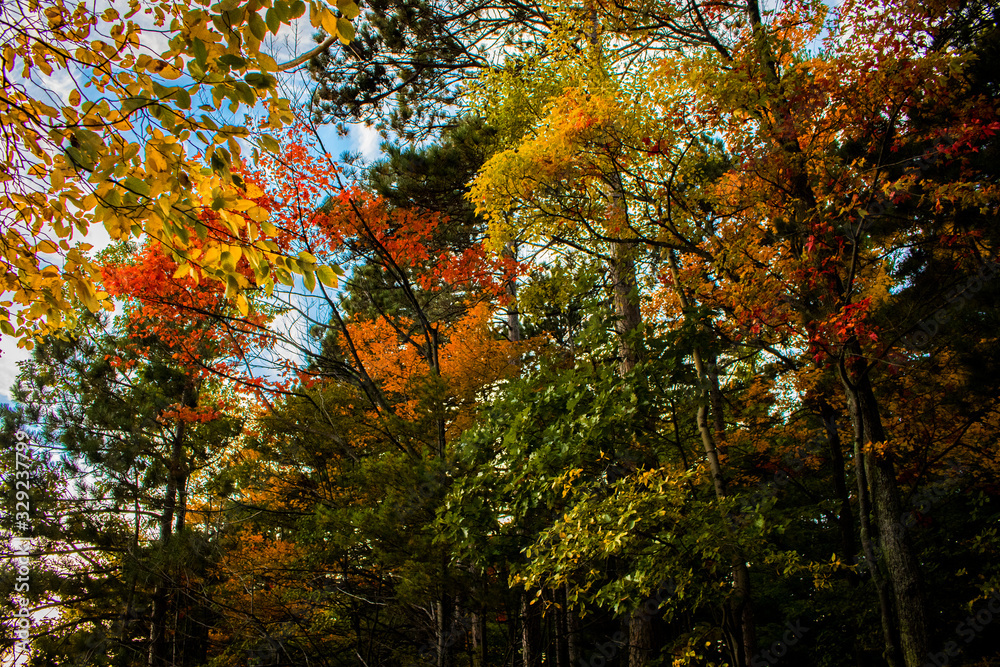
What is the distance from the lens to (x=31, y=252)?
8.83 feet

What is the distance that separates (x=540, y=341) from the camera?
10680 mm

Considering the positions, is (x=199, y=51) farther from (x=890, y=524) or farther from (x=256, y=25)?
(x=890, y=524)

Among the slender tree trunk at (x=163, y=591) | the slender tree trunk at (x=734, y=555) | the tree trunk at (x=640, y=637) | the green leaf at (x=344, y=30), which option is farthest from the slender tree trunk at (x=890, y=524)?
the slender tree trunk at (x=163, y=591)

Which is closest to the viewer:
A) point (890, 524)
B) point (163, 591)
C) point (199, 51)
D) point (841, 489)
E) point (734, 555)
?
point (199, 51)

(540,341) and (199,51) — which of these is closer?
(199,51)

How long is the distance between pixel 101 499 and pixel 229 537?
2.67m

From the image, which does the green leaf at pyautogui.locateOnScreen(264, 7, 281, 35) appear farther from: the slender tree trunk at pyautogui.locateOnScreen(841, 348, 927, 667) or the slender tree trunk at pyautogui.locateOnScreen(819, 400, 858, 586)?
the slender tree trunk at pyautogui.locateOnScreen(819, 400, 858, 586)

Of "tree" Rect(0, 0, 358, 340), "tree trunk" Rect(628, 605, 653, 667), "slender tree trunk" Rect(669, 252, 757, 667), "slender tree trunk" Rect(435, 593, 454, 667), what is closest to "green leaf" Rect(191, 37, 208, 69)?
"tree" Rect(0, 0, 358, 340)

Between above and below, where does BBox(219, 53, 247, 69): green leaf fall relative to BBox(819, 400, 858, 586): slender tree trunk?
above

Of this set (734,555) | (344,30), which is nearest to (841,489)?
(734,555)

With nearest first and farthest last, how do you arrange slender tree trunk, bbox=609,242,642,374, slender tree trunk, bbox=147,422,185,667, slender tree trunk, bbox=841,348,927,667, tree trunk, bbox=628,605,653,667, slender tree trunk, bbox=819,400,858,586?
slender tree trunk, bbox=841,348,927,667
tree trunk, bbox=628,605,653,667
slender tree trunk, bbox=609,242,642,374
slender tree trunk, bbox=819,400,858,586
slender tree trunk, bbox=147,422,185,667

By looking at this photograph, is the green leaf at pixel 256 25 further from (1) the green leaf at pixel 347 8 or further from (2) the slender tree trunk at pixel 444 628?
(2) the slender tree trunk at pixel 444 628

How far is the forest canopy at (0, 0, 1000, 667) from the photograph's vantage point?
2623 mm

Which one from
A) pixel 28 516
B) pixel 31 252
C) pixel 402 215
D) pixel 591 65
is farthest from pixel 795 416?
pixel 28 516
